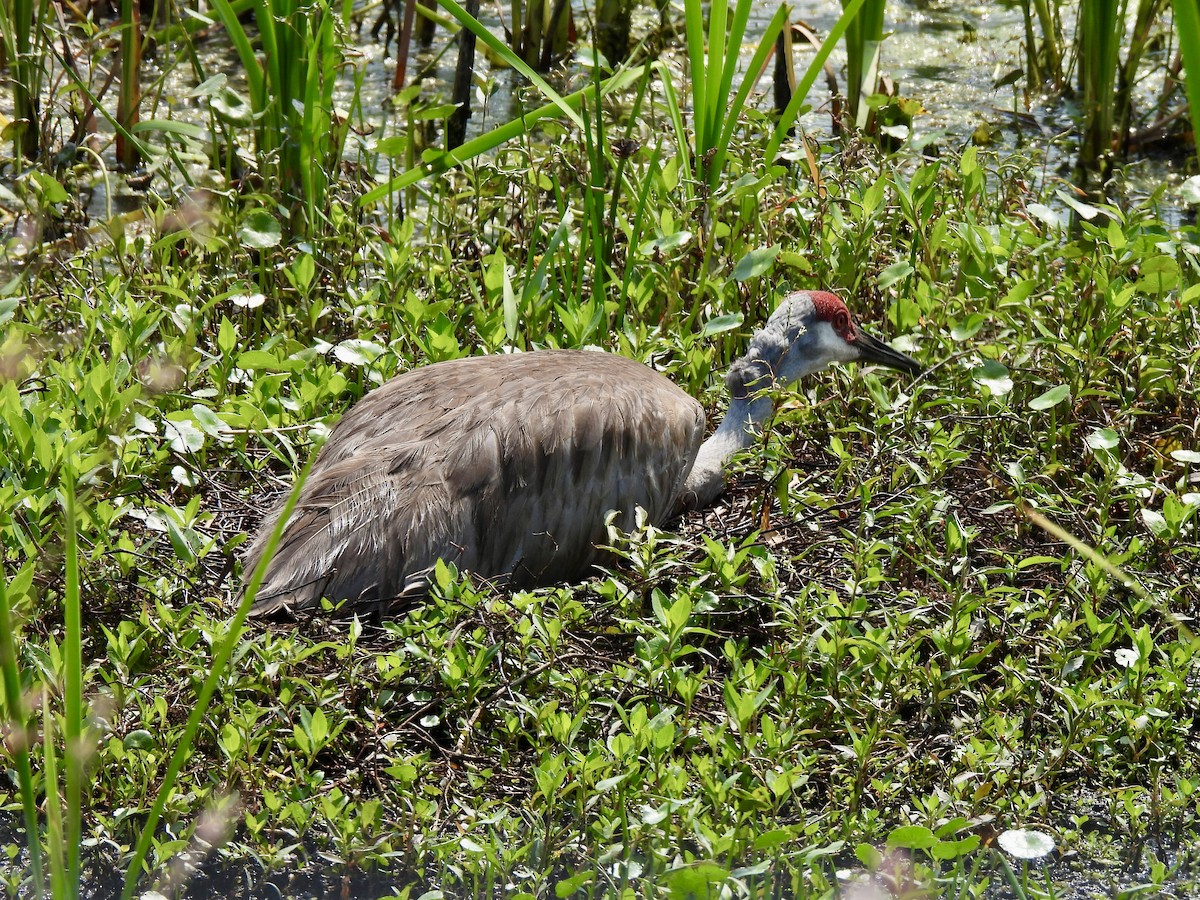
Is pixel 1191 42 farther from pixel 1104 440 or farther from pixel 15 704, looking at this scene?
pixel 1104 440

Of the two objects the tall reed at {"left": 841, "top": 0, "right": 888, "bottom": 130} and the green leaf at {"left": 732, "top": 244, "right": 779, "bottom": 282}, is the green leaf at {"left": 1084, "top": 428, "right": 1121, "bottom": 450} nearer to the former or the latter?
the green leaf at {"left": 732, "top": 244, "right": 779, "bottom": 282}

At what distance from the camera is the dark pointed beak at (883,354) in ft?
14.8

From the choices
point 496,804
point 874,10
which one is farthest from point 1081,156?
point 496,804

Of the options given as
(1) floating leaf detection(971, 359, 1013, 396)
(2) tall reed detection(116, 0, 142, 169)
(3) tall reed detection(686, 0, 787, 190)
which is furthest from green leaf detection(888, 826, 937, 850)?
(2) tall reed detection(116, 0, 142, 169)

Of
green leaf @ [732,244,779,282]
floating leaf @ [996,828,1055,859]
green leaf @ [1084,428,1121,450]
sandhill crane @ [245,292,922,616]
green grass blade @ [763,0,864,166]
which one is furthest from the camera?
green grass blade @ [763,0,864,166]

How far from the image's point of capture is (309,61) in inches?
184

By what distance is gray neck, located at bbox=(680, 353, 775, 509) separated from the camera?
4266mm

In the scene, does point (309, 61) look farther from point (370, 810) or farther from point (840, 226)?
point (370, 810)

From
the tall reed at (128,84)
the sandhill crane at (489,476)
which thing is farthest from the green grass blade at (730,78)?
the tall reed at (128,84)

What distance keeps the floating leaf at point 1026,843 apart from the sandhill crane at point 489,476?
4.63ft

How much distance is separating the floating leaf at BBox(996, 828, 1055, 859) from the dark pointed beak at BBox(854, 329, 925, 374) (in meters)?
1.96

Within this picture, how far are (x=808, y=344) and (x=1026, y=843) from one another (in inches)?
78.9

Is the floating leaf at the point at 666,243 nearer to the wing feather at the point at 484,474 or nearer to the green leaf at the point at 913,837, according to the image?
the wing feather at the point at 484,474

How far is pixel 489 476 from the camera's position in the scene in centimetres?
369
